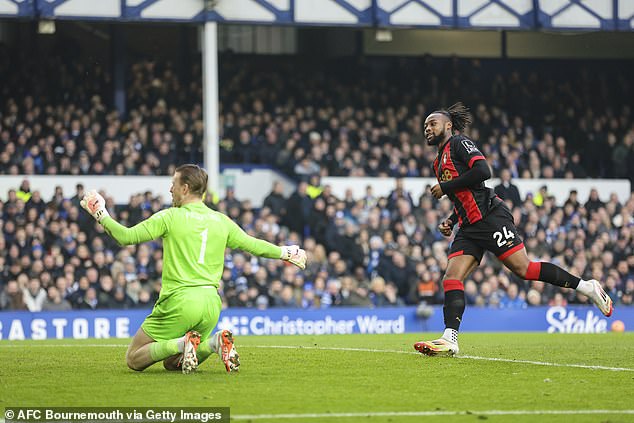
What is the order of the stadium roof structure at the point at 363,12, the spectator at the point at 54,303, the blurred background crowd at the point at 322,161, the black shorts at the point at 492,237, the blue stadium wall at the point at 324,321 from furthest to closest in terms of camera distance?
the stadium roof structure at the point at 363,12 < the blurred background crowd at the point at 322,161 < the spectator at the point at 54,303 < the blue stadium wall at the point at 324,321 < the black shorts at the point at 492,237

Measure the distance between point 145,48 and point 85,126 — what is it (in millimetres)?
4966

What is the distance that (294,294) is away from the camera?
2320 cm

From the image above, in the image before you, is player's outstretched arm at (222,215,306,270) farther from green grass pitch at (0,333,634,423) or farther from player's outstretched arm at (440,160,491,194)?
player's outstretched arm at (440,160,491,194)

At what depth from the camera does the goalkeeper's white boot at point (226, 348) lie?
29.3 feet

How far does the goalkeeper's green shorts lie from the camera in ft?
30.0

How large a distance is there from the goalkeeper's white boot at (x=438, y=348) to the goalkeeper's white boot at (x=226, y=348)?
2.24 metres

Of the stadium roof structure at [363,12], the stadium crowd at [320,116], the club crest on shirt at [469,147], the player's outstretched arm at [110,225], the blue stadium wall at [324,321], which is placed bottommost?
the blue stadium wall at [324,321]

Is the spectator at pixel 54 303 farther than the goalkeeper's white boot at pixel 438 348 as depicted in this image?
Yes

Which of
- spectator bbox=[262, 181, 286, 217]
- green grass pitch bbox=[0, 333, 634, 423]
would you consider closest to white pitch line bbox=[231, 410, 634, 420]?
green grass pitch bbox=[0, 333, 634, 423]

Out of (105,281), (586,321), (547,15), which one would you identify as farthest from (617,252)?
(105,281)

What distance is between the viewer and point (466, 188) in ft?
36.6

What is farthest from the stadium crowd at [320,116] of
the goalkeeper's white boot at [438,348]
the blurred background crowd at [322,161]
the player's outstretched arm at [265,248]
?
the player's outstretched arm at [265,248]

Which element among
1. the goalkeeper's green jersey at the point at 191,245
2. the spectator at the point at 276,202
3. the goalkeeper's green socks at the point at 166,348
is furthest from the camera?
the spectator at the point at 276,202

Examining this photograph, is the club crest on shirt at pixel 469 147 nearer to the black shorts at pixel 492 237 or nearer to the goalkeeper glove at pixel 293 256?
the black shorts at pixel 492 237
